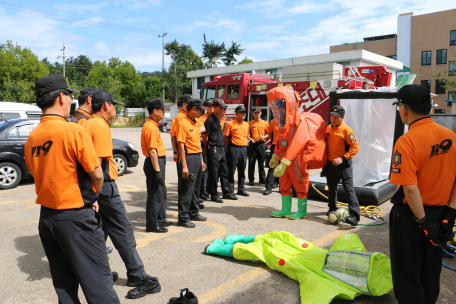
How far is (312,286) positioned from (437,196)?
1.37 m

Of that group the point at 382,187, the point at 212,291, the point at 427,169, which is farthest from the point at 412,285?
the point at 382,187

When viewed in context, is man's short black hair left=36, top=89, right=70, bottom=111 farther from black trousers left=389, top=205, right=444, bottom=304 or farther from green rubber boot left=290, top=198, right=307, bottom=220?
green rubber boot left=290, top=198, right=307, bottom=220

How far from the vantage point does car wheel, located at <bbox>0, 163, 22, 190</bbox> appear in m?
8.10

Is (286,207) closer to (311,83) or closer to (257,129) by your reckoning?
(257,129)

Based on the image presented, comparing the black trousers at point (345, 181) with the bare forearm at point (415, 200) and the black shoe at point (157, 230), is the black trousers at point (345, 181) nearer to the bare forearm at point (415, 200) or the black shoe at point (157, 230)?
the black shoe at point (157, 230)

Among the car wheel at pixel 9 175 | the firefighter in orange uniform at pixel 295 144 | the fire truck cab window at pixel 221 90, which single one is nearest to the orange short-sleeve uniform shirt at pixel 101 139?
the firefighter in orange uniform at pixel 295 144

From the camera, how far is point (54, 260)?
238 centimetres

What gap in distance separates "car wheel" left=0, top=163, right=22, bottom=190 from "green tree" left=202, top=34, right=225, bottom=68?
4715cm

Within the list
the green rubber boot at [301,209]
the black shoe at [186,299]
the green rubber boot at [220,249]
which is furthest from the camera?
the green rubber boot at [301,209]

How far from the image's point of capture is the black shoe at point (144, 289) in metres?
3.21

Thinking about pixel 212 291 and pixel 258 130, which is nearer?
pixel 212 291

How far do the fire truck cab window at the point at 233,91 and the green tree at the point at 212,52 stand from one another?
4049 centimetres

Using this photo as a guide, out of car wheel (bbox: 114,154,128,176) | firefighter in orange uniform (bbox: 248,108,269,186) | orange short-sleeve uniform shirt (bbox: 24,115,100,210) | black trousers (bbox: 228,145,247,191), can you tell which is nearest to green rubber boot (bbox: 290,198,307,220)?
black trousers (bbox: 228,145,247,191)

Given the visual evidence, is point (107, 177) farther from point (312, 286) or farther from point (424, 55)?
point (424, 55)
